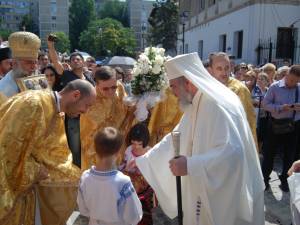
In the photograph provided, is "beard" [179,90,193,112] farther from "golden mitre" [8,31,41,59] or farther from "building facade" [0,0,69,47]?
"building facade" [0,0,69,47]

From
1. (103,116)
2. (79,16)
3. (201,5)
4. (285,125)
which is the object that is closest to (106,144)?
(103,116)

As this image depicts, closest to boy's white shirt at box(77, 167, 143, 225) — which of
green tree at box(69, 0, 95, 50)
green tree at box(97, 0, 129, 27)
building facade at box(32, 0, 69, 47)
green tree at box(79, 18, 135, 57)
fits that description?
green tree at box(79, 18, 135, 57)

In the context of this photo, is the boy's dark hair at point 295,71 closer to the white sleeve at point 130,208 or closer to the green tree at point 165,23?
the white sleeve at point 130,208

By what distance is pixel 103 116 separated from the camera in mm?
4598

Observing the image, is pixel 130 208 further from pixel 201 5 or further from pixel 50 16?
pixel 50 16

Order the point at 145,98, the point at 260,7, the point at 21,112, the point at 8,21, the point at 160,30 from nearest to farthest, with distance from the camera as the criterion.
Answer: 1. the point at 21,112
2. the point at 145,98
3. the point at 260,7
4. the point at 160,30
5. the point at 8,21

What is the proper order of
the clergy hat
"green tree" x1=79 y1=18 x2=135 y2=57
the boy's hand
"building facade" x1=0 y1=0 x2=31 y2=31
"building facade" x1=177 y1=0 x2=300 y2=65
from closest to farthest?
the clergy hat < the boy's hand < "building facade" x1=177 y1=0 x2=300 y2=65 < "green tree" x1=79 y1=18 x2=135 y2=57 < "building facade" x1=0 y1=0 x2=31 y2=31

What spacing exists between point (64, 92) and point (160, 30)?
47076mm

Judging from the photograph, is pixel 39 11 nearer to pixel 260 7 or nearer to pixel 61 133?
pixel 260 7

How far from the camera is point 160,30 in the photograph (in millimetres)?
48688

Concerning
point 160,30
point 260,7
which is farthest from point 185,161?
point 160,30

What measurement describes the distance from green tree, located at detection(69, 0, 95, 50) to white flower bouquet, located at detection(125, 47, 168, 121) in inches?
3609

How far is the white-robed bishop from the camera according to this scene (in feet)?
9.32

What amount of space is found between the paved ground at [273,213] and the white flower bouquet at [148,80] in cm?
138
